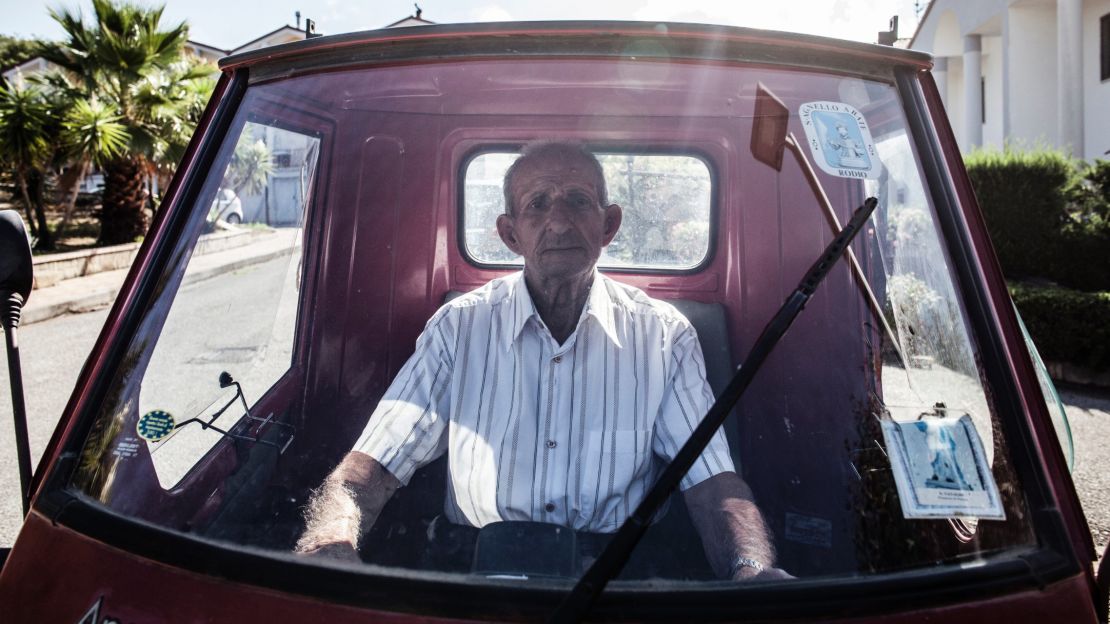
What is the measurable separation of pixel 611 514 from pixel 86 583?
1.08m

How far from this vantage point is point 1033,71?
14.3 metres

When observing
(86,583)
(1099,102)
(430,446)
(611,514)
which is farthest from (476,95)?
(1099,102)

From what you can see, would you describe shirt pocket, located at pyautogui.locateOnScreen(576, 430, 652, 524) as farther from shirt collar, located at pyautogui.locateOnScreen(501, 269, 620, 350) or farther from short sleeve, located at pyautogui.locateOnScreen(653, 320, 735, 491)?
shirt collar, located at pyautogui.locateOnScreen(501, 269, 620, 350)

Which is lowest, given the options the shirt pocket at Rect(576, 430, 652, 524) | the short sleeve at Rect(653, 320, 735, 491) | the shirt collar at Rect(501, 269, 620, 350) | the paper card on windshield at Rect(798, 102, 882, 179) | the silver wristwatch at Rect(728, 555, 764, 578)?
the silver wristwatch at Rect(728, 555, 764, 578)

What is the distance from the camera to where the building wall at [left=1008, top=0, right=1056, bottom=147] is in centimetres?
1413

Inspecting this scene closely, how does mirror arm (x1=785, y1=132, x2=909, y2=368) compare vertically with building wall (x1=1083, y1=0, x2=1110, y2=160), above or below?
below

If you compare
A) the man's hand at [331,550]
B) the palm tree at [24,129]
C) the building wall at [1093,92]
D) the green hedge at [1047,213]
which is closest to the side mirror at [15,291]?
the man's hand at [331,550]

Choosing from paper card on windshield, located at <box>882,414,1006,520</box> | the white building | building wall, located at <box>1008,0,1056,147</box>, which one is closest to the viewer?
paper card on windshield, located at <box>882,414,1006,520</box>

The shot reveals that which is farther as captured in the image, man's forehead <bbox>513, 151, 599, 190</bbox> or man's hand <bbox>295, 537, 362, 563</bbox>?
man's forehead <bbox>513, 151, 599, 190</bbox>

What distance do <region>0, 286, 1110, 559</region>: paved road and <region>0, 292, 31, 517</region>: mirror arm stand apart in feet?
1.07

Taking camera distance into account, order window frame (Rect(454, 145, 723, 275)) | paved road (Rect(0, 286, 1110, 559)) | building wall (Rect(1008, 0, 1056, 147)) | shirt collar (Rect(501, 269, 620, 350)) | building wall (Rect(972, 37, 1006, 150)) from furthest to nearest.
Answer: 1. building wall (Rect(972, 37, 1006, 150))
2. building wall (Rect(1008, 0, 1056, 147))
3. paved road (Rect(0, 286, 1110, 559))
4. window frame (Rect(454, 145, 723, 275))
5. shirt collar (Rect(501, 269, 620, 350))

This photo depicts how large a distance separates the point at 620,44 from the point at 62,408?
5649mm

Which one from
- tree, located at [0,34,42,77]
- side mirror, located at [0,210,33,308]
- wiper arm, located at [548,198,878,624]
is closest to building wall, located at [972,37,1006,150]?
wiper arm, located at [548,198,878,624]

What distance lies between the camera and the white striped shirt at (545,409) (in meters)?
1.80
